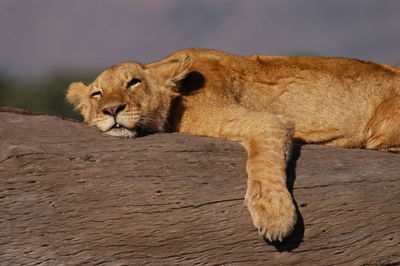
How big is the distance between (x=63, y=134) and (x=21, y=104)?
21.9 meters

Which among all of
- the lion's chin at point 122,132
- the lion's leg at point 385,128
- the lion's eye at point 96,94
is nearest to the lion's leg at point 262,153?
→ the lion's chin at point 122,132

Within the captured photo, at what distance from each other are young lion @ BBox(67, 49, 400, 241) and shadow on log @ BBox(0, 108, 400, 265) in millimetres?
390

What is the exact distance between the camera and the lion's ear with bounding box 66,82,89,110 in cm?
514

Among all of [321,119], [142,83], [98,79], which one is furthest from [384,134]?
[98,79]

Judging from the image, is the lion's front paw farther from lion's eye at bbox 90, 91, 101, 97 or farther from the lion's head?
lion's eye at bbox 90, 91, 101, 97

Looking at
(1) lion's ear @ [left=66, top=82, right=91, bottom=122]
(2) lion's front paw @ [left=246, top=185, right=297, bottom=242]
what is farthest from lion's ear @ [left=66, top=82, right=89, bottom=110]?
(2) lion's front paw @ [left=246, top=185, right=297, bottom=242]

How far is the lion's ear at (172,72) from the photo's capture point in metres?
4.61

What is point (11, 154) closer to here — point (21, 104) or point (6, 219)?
point (6, 219)

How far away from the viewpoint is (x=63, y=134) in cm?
379

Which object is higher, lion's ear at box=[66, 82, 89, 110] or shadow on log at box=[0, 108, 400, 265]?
lion's ear at box=[66, 82, 89, 110]

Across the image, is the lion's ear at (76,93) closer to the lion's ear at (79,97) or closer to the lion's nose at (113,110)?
the lion's ear at (79,97)

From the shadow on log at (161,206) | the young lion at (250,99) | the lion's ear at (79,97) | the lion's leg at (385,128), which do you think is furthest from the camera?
the lion's ear at (79,97)

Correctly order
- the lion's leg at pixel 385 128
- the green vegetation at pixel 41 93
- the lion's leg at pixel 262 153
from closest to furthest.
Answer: the lion's leg at pixel 262 153 → the lion's leg at pixel 385 128 → the green vegetation at pixel 41 93

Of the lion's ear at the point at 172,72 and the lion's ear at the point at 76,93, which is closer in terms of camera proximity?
the lion's ear at the point at 172,72
